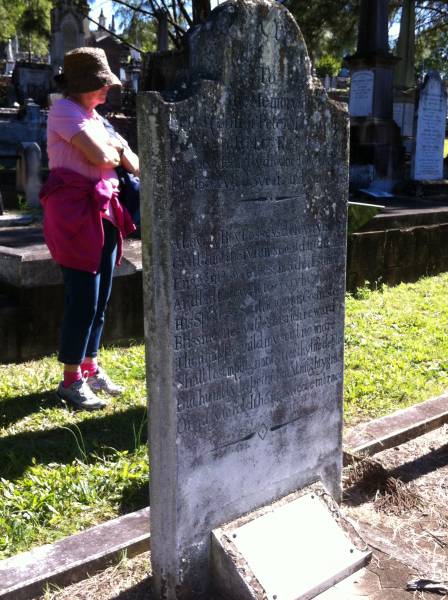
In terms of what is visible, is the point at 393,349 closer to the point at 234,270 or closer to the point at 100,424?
the point at 100,424

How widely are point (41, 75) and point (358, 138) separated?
14.8 m

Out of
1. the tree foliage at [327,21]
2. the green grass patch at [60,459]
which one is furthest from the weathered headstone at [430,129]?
the tree foliage at [327,21]

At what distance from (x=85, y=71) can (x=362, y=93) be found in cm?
988

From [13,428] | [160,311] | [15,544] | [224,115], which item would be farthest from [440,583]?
[13,428]

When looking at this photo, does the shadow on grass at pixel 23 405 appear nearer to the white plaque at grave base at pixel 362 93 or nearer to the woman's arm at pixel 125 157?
the woman's arm at pixel 125 157

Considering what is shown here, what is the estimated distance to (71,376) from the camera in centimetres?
389

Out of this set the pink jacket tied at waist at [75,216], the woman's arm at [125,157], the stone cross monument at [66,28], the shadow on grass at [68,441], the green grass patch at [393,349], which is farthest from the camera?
the stone cross monument at [66,28]

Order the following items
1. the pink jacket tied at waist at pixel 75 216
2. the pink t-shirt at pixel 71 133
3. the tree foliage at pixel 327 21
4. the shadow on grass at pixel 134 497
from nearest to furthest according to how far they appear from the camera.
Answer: the shadow on grass at pixel 134 497 < the pink t-shirt at pixel 71 133 < the pink jacket tied at waist at pixel 75 216 < the tree foliage at pixel 327 21

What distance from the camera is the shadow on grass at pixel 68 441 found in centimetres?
333

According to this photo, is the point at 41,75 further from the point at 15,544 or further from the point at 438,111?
the point at 15,544

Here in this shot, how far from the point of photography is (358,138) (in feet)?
40.5

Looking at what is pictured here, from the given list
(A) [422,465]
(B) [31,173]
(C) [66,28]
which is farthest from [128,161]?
(C) [66,28]

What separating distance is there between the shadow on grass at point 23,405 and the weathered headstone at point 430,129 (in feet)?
31.2

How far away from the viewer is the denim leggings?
12.2 ft
